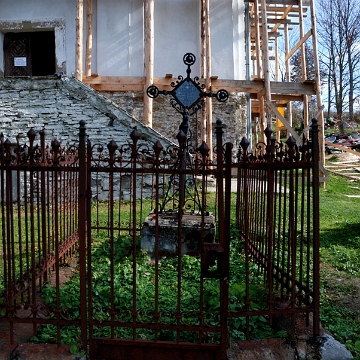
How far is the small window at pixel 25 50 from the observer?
14875 mm

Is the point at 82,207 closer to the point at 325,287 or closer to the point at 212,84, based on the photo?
the point at 325,287

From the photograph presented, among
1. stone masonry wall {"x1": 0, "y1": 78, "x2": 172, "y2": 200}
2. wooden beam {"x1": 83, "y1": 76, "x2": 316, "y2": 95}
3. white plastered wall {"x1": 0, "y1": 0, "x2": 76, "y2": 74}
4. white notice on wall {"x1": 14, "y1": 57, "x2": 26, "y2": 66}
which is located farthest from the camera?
white notice on wall {"x1": 14, "y1": 57, "x2": 26, "y2": 66}

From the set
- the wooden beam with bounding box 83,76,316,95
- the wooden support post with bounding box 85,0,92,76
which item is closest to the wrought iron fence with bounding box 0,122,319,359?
the wooden beam with bounding box 83,76,316,95

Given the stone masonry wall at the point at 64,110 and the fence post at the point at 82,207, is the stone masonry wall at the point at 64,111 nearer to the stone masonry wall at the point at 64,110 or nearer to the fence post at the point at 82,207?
the stone masonry wall at the point at 64,110

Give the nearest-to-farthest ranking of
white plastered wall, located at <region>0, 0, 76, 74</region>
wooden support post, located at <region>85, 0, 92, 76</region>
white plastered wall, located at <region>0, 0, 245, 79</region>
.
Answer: wooden support post, located at <region>85, 0, 92, 76</region> → white plastered wall, located at <region>0, 0, 245, 79</region> → white plastered wall, located at <region>0, 0, 76, 74</region>

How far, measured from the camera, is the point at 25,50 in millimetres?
14984

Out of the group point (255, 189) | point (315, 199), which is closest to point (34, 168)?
point (315, 199)

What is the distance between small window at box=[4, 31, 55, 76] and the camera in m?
14.9

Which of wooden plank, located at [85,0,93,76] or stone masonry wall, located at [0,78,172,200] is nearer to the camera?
stone masonry wall, located at [0,78,172,200]

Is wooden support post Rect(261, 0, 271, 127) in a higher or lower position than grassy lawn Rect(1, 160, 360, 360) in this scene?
higher

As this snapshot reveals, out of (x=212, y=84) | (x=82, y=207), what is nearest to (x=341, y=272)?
(x=82, y=207)

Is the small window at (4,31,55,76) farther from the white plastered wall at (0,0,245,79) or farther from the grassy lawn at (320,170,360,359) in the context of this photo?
the grassy lawn at (320,170,360,359)

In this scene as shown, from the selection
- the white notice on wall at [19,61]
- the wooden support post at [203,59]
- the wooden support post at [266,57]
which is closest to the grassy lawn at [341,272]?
the wooden support post at [266,57]

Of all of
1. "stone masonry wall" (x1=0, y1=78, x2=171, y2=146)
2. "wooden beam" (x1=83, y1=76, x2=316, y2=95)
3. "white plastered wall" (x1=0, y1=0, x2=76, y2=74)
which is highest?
"white plastered wall" (x1=0, y1=0, x2=76, y2=74)
